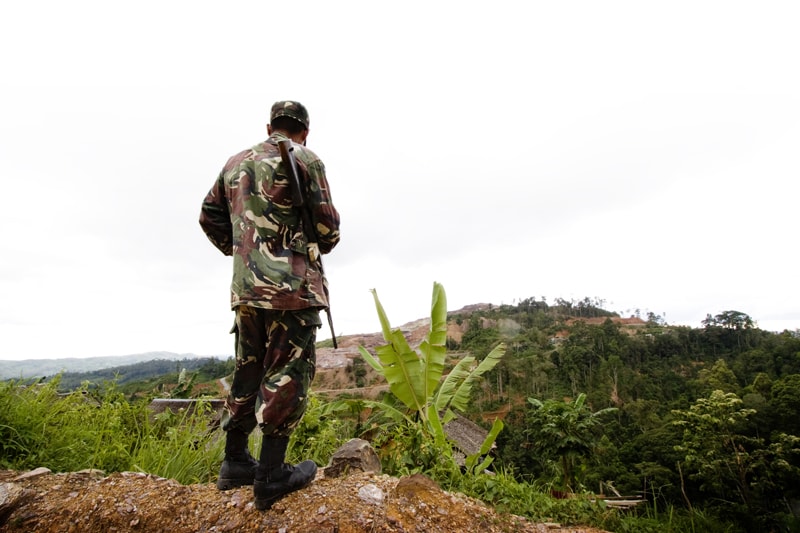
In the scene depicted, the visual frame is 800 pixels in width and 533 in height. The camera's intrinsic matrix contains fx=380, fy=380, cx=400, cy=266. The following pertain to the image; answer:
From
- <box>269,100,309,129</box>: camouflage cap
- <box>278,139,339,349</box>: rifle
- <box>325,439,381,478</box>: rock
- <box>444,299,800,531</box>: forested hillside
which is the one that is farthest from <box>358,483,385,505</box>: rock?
<box>269,100,309,129</box>: camouflage cap

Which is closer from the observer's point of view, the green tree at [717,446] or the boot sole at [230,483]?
the boot sole at [230,483]

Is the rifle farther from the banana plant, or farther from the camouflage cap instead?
the banana plant

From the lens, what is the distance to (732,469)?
11.8 meters

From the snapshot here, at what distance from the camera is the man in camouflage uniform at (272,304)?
1.55m

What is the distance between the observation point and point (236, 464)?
1814 mm

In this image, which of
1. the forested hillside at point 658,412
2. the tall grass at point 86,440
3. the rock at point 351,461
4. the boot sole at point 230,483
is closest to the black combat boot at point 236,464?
the boot sole at point 230,483

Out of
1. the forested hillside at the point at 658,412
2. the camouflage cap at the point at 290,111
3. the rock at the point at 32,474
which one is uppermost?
the camouflage cap at the point at 290,111

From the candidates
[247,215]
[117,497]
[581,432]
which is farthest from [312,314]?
[581,432]

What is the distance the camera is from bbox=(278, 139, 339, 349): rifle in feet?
5.28

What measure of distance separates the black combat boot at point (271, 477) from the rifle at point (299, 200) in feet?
1.88

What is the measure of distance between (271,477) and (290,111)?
1684 millimetres

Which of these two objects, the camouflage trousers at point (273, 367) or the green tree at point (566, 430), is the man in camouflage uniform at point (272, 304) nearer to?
the camouflage trousers at point (273, 367)

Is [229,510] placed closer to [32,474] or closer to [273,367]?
[273,367]

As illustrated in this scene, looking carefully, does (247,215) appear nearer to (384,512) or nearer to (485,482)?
(384,512)
